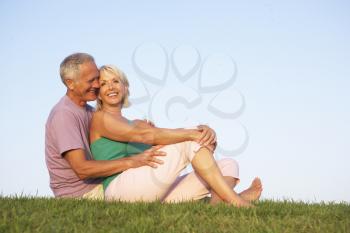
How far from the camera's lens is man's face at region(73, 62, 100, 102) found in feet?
20.7

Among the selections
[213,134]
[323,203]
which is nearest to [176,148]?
[213,134]

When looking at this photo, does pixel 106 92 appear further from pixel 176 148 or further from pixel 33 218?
pixel 33 218

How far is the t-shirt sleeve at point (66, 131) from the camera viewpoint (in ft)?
19.3

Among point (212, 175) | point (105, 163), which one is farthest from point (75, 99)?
point (212, 175)

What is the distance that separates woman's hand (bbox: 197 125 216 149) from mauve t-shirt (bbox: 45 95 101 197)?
1408 mm

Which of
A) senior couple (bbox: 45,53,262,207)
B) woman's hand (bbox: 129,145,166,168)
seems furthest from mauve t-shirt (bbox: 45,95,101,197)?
woman's hand (bbox: 129,145,166,168)

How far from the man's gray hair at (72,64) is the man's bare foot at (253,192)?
2.78 m

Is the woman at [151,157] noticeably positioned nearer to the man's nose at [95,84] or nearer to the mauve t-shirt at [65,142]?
the man's nose at [95,84]

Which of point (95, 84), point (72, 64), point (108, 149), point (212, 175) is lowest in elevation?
point (212, 175)

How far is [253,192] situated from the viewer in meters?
7.00

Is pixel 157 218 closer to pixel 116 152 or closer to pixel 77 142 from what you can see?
pixel 116 152

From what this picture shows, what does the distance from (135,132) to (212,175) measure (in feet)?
3.51

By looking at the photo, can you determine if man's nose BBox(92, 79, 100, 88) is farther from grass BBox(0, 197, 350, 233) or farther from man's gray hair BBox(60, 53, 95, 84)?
grass BBox(0, 197, 350, 233)

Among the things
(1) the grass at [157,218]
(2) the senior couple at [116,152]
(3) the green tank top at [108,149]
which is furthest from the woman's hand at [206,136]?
(3) the green tank top at [108,149]
